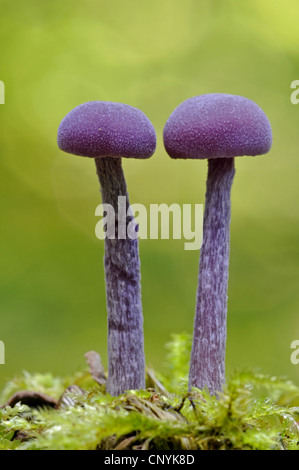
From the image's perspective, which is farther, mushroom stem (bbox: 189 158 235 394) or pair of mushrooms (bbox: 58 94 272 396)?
mushroom stem (bbox: 189 158 235 394)

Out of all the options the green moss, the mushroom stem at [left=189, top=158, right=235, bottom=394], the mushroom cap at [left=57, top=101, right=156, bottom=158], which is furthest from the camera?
the mushroom stem at [left=189, top=158, right=235, bottom=394]

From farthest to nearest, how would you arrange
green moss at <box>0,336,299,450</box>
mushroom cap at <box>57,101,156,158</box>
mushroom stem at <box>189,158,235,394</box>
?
1. mushroom stem at <box>189,158,235,394</box>
2. mushroom cap at <box>57,101,156,158</box>
3. green moss at <box>0,336,299,450</box>

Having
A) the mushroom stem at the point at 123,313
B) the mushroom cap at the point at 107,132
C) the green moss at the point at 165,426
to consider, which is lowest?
the green moss at the point at 165,426

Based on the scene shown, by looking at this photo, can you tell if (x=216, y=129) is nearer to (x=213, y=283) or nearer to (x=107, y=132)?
(x=107, y=132)

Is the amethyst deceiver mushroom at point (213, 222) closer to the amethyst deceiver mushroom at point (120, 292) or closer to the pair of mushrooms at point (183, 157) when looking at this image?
the pair of mushrooms at point (183, 157)

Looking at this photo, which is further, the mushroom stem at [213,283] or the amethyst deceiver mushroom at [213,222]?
the mushroom stem at [213,283]

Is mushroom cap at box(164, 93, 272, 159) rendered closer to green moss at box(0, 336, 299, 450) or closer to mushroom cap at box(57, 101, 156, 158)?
mushroom cap at box(57, 101, 156, 158)

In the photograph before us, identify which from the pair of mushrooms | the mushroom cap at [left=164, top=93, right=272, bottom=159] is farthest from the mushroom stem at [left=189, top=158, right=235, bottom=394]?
the mushroom cap at [left=164, top=93, right=272, bottom=159]

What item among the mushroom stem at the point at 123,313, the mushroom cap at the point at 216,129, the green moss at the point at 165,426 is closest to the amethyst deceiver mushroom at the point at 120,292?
the mushroom stem at the point at 123,313
